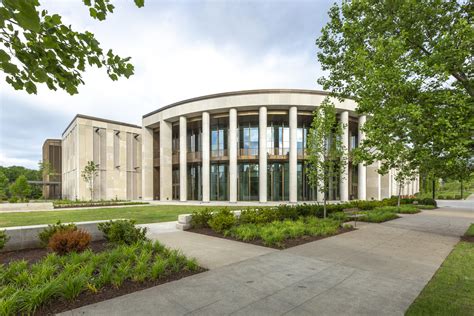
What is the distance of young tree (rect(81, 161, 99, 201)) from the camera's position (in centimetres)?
3762

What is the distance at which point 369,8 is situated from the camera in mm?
10750

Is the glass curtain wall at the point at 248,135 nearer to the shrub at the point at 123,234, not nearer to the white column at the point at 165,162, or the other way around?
the white column at the point at 165,162

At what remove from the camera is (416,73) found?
8.52 meters

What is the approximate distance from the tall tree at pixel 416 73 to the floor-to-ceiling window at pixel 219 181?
24.2 meters

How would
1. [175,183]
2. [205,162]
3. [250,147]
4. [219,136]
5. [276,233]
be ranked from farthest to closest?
[175,183], [219,136], [250,147], [205,162], [276,233]

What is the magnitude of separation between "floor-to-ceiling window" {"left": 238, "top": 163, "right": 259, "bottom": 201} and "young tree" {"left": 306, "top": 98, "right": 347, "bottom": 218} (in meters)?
17.3

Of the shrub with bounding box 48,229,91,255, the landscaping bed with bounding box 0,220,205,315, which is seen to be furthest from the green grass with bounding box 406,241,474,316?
the shrub with bounding box 48,229,91,255

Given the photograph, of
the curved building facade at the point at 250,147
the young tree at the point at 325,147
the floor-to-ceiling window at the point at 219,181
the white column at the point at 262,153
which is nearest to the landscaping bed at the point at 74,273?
the young tree at the point at 325,147

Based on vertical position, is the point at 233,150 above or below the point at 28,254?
above

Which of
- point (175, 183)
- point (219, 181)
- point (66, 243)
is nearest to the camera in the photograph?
point (66, 243)

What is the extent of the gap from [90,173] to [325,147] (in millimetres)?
37669

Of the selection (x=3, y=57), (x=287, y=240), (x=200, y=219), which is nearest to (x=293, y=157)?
(x=200, y=219)

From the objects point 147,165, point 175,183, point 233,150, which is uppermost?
point 233,150

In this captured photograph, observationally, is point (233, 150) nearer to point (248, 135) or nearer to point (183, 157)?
point (248, 135)
